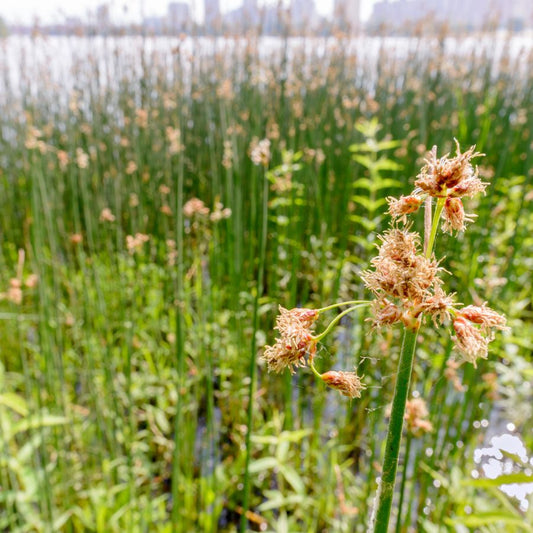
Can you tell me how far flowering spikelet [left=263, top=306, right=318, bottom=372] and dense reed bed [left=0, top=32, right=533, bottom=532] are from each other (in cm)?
5

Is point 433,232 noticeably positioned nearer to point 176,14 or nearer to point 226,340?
point 226,340

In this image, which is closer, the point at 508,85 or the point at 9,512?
the point at 9,512

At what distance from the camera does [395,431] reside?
0.25m

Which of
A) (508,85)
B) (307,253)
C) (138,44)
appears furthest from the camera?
(508,85)

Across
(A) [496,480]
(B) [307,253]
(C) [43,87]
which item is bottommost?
(B) [307,253]

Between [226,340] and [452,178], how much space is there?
5.64ft

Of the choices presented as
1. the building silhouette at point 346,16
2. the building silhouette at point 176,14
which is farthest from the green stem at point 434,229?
the building silhouette at point 346,16

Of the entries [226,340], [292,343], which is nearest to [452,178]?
[292,343]

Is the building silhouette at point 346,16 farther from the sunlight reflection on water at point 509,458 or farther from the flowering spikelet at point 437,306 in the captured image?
the flowering spikelet at point 437,306

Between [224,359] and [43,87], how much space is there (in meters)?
2.79

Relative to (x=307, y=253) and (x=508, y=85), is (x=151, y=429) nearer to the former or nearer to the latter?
(x=307, y=253)

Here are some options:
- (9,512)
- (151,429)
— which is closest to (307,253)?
(151,429)

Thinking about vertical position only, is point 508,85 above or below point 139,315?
above

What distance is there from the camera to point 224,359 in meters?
1.83
